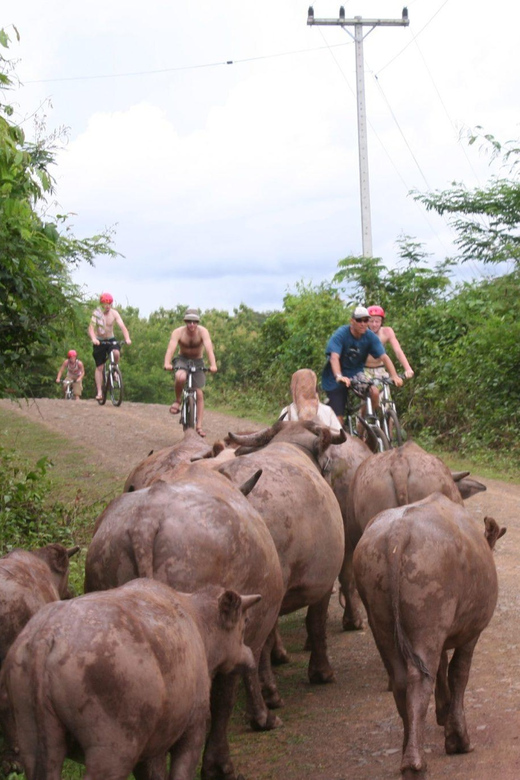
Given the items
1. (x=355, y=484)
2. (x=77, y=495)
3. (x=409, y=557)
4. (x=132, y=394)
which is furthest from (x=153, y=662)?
(x=132, y=394)

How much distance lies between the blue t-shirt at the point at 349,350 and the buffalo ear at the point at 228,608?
700 cm

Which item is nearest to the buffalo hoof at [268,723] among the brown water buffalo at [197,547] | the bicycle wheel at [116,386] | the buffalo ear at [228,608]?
the brown water buffalo at [197,547]

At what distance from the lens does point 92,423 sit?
17891mm

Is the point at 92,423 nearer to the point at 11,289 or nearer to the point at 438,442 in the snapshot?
the point at 438,442

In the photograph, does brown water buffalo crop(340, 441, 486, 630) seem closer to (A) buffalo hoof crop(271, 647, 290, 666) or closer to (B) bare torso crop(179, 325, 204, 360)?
(A) buffalo hoof crop(271, 647, 290, 666)

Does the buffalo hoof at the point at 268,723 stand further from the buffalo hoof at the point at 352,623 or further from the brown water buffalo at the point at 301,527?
the buffalo hoof at the point at 352,623

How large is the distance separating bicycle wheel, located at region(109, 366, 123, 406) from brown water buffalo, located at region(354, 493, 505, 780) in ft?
49.2

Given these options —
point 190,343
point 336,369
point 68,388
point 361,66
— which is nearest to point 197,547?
point 336,369

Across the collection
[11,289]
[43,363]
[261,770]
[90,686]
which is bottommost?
[261,770]

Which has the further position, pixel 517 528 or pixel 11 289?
pixel 517 528

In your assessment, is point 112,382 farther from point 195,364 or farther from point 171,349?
point 171,349

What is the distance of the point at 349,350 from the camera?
11555 millimetres

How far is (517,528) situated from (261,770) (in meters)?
5.95

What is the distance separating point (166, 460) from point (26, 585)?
2009 millimetres
